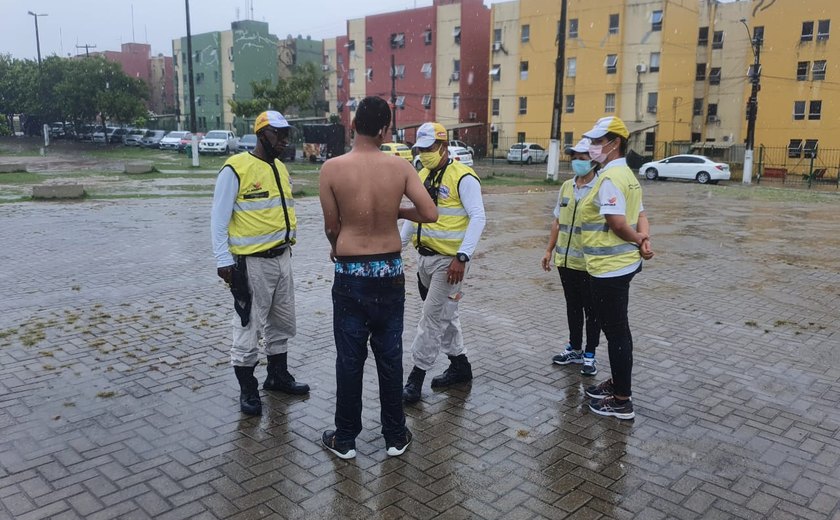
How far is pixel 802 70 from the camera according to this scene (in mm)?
42562

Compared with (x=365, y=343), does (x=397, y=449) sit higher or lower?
lower

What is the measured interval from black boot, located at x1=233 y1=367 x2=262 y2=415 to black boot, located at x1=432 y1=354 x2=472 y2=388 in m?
1.30

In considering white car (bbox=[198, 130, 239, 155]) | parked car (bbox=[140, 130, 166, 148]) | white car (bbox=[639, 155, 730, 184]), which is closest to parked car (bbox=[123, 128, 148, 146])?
parked car (bbox=[140, 130, 166, 148])

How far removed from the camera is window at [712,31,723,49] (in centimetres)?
4703

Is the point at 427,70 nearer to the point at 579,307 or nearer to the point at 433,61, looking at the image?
the point at 433,61

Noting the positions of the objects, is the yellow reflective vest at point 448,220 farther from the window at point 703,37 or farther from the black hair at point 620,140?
the window at point 703,37

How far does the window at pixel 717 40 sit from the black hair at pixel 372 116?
50184 mm

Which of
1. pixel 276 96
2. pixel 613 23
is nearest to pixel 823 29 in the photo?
pixel 613 23

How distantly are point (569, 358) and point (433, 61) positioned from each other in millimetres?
52042

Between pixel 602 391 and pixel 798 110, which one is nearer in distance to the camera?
pixel 602 391

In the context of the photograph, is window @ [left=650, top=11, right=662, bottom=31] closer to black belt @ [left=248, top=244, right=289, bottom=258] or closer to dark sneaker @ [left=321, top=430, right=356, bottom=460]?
black belt @ [left=248, top=244, right=289, bottom=258]

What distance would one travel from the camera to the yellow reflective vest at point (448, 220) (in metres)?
4.61

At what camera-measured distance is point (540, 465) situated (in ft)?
12.6

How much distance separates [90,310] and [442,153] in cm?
455
